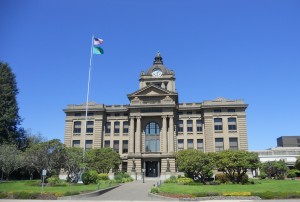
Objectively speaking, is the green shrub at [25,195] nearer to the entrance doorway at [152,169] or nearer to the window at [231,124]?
the entrance doorway at [152,169]

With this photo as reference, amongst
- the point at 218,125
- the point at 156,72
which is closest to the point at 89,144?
the point at 156,72

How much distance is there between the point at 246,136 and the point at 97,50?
4416 centimetres

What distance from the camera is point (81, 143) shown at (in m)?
78.1

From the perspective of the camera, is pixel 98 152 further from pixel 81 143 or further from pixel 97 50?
pixel 97 50

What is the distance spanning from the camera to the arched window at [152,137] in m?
74.5

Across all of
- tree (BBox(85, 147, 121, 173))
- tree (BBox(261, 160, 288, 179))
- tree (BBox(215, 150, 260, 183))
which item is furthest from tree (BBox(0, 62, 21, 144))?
tree (BBox(261, 160, 288, 179))

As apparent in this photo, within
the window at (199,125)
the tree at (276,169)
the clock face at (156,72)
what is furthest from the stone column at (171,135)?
the tree at (276,169)

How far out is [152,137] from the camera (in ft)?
246

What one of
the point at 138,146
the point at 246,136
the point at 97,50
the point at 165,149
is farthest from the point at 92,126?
the point at 246,136

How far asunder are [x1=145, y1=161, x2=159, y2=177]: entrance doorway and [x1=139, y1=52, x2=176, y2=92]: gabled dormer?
2128cm

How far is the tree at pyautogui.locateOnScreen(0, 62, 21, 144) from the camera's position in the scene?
70.1 m

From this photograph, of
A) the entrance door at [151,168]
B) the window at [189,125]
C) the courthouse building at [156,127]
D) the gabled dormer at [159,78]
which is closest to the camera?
the courthouse building at [156,127]

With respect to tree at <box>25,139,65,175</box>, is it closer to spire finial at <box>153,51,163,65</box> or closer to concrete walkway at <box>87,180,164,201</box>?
concrete walkway at <box>87,180,164,201</box>

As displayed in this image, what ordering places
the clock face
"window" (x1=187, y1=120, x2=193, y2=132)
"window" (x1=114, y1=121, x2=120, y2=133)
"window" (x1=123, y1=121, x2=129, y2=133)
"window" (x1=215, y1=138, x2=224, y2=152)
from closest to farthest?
"window" (x1=215, y1=138, x2=224, y2=152), "window" (x1=187, y1=120, x2=193, y2=132), "window" (x1=123, y1=121, x2=129, y2=133), "window" (x1=114, y1=121, x2=120, y2=133), the clock face
